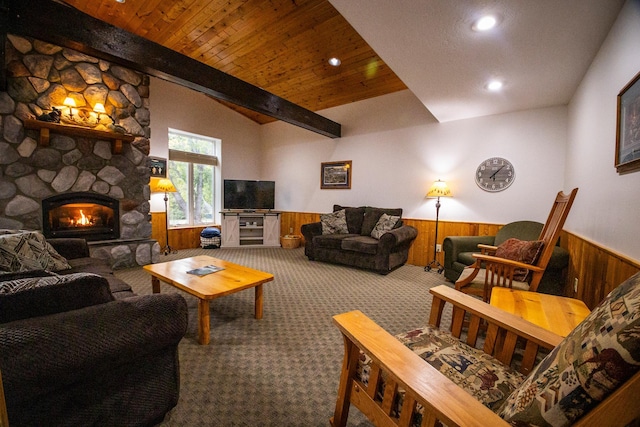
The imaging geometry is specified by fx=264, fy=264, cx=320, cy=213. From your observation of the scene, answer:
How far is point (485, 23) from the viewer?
5.94 ft

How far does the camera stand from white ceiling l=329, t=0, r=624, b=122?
1.69 metres

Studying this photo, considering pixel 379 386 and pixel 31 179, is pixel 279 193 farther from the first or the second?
pixel 379 386

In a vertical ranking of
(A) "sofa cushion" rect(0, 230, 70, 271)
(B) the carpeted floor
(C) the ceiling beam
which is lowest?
(B) the carpeted floor

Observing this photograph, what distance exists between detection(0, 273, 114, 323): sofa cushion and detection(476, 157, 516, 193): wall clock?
14.3 feet

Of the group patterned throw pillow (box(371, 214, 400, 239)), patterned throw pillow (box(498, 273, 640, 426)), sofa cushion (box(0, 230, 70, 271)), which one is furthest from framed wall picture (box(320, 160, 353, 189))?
patterned throw pillow (box(498, 273, 640, 426))

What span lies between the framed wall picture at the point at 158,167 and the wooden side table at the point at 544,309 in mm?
5184

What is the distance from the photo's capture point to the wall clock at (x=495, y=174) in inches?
144

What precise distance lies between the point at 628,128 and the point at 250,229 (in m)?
5.47

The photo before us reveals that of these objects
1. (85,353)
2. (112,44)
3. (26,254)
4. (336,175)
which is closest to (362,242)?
(336,175)

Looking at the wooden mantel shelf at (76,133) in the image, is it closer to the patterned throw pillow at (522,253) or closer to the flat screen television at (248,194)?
the flat screen television at (248,194)

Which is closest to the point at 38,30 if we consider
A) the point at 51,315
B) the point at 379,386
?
the point at 51,315

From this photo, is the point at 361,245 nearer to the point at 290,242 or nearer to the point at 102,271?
the point at 290,242

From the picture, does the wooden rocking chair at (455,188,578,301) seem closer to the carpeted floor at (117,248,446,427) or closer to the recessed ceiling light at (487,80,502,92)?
the carpeted floor at (117,248,446,427)

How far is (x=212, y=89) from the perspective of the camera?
3.16 metres
